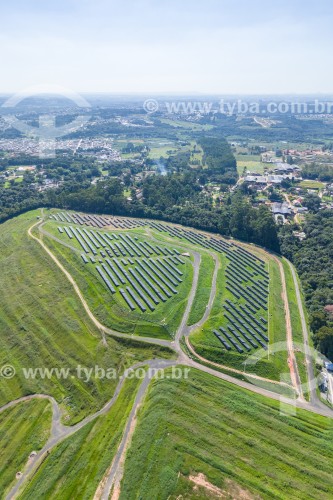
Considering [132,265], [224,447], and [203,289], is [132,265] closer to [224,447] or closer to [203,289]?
[203,289]

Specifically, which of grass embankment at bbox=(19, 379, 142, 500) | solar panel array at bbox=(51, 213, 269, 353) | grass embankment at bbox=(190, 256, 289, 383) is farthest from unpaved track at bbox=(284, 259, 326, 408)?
grass embankment at bbox=(19, 379, 142, 500)

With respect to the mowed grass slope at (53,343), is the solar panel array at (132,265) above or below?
above

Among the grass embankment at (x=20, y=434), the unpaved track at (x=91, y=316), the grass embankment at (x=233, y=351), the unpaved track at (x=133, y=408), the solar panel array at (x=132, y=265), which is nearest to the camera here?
the unpaved track at (x=133, y=408)

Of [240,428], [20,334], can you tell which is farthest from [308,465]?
[20,334]

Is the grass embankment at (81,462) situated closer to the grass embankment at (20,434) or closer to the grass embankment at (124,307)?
the grass embankment at (20,434)

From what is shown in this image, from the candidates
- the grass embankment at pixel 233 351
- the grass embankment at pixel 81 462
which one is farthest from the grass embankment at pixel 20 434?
the grass embankment at pixel 233 351

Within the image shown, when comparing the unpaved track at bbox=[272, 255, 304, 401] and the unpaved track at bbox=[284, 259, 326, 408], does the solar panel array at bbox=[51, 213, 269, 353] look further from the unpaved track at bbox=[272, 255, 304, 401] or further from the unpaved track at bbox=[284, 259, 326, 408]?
the unpaved track at bbox=[284, 259, 326, 408]

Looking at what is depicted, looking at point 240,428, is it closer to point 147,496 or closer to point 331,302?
point 147,496
